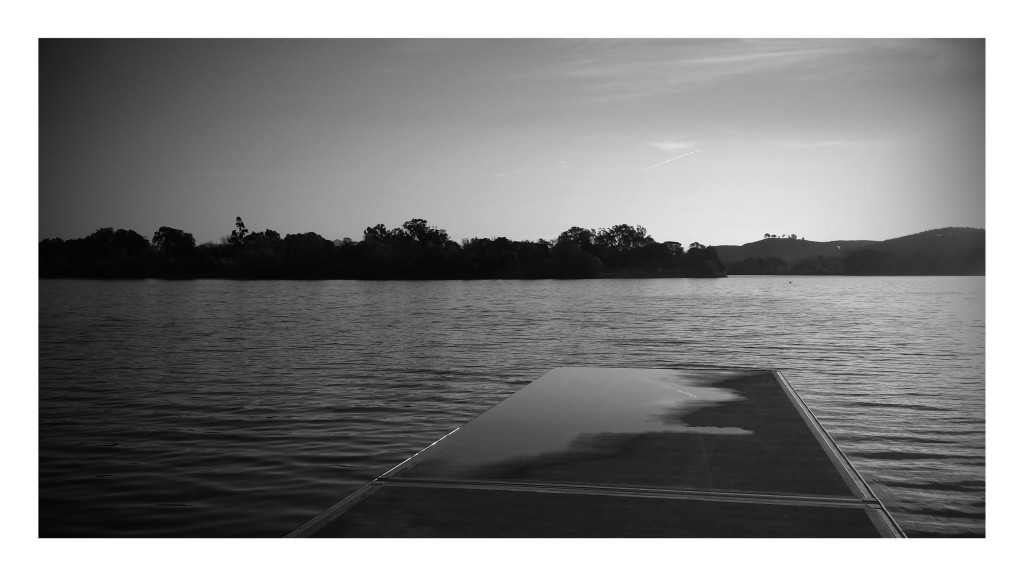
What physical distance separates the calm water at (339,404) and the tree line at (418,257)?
2571cm

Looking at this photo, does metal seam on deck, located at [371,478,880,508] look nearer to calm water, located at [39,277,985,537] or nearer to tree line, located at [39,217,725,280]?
calm water, located at [39,277,985,537]

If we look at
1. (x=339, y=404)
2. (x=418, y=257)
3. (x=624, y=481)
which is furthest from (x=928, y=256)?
(x=418, y=257)

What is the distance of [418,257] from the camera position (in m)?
76.9

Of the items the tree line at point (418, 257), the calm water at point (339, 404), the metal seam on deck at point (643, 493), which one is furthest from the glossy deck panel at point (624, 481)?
the tree line at point (418, 257)

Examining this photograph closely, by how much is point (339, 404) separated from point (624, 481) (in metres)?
5.82

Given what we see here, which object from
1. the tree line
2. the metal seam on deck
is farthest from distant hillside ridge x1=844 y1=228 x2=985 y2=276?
the tree line

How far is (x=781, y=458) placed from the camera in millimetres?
4430

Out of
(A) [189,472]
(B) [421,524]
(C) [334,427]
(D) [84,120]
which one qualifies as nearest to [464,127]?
(D) [84,120]

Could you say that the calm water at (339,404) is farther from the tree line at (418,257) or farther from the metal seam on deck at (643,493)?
the tree line at (418,257)

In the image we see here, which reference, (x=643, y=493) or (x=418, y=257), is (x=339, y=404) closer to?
(x=643, y=493)

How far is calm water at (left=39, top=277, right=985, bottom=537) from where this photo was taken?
16.6 ft

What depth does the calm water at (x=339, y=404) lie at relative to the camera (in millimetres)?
5062

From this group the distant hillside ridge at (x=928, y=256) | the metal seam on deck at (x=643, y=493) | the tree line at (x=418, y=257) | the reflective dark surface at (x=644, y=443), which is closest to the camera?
the metal seam on deck at (x=643, y=493)
